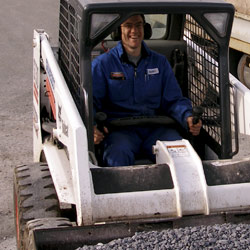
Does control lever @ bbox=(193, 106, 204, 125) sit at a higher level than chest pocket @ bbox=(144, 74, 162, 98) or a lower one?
lower

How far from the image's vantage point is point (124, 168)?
191 inches

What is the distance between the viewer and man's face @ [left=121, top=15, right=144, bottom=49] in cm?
564

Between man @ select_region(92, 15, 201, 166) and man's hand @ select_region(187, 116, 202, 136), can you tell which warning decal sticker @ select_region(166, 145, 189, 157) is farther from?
man's hand @ select_region(187, 116, 202, 136)

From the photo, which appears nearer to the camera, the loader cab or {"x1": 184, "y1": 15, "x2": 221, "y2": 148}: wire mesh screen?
the loader cab

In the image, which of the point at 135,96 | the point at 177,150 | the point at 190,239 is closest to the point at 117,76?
the point at 135,96

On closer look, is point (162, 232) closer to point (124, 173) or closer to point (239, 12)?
point (124, 173)

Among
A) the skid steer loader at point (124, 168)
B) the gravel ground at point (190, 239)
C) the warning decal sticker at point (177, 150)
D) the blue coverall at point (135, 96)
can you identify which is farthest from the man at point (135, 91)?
the gravel ground at point (190, 239)

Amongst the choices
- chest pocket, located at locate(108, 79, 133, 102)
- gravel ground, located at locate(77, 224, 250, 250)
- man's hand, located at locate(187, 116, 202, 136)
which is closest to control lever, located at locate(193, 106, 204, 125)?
man's hand, located at locate(187, 116, 202, 136)

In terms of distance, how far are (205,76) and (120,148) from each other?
3.15 feet

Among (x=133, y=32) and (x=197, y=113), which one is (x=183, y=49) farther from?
(x=197, y=113)

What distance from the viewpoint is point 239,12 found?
10164 millimetres

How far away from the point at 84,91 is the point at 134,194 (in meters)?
0.90

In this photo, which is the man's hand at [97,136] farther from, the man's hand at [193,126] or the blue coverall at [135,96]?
the man's hand at [193,126]

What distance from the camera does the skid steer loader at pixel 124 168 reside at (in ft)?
14.9
